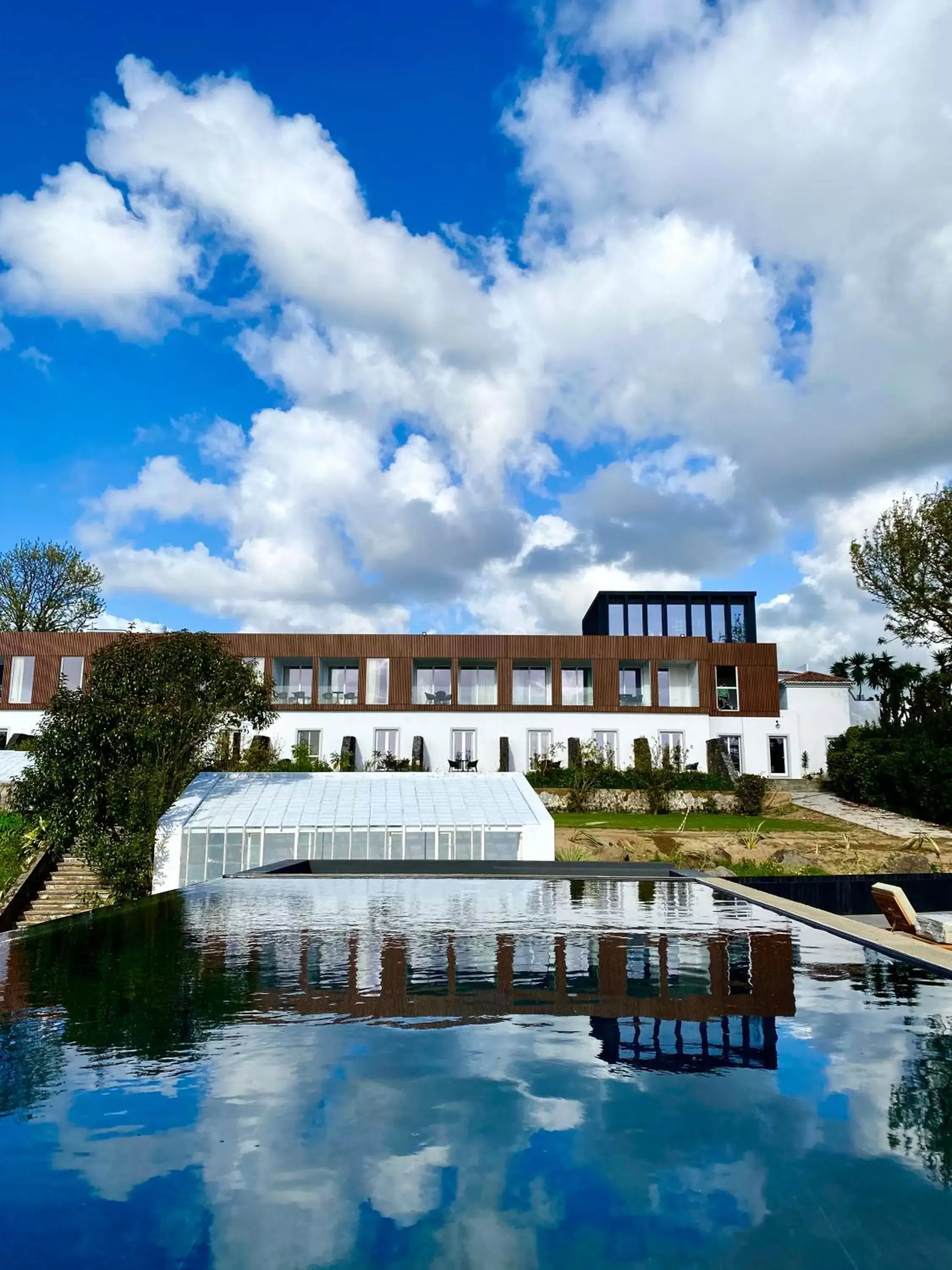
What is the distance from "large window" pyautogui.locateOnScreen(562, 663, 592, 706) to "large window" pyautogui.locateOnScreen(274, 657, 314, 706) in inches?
461

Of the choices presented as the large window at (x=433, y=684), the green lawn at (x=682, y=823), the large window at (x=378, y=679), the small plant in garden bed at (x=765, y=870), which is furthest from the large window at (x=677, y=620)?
the small plant in garden bed at (x=765, y=870)

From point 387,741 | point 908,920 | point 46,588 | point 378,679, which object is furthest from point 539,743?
point 46,588

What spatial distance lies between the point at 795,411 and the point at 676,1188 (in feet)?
75.5

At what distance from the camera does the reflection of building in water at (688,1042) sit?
4.50 metres

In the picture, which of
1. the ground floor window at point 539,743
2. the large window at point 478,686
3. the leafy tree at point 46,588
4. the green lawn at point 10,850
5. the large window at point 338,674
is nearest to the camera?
the green lawn at point 10,850

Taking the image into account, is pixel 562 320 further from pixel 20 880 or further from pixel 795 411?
pixel 20 880

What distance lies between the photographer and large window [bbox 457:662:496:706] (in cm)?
4072

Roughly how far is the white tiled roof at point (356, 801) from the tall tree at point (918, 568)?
18680 millimetres

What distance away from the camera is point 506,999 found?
578 centimetres

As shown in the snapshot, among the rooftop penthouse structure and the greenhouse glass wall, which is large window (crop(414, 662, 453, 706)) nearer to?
the rooftop penthouse structure

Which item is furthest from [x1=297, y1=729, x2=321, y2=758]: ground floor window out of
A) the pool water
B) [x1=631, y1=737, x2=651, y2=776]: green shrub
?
the pool water

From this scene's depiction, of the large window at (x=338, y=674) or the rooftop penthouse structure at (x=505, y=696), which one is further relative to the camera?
the large window at (x=338, y=674)

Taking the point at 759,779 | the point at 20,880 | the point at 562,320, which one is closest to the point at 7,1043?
the point at 562,320

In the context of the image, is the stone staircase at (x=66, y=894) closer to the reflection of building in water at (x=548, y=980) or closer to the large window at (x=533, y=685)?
the reflection of building in water at (x=548, y=980)
